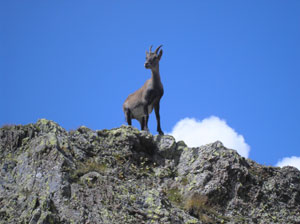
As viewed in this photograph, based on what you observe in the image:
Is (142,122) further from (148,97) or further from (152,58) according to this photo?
(152,58)

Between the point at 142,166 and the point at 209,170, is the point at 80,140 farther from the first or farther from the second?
the point at 209,170

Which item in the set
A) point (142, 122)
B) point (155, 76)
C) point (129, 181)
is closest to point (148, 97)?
point (155, 76)

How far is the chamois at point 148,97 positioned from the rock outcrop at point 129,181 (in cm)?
197

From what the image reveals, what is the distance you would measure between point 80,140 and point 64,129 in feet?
2.73

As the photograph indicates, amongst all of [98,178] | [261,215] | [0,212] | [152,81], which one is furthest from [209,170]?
[0,212]

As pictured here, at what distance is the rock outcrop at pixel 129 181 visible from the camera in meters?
10.2

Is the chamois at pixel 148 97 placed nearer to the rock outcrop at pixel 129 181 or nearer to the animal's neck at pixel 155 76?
the animal's neck at pixel 155 76

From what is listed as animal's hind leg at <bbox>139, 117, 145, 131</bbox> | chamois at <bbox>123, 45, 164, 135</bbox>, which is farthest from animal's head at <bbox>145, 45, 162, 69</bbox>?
animal's hind leg at <bbox>139, 117, 145, 131</bbox>

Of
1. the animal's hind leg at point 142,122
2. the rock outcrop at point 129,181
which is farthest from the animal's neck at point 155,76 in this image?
the rock outcrop at point 129,181

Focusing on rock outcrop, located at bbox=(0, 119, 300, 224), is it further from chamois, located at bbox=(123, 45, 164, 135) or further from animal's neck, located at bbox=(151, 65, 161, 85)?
animal's neck, located at bbox=(151, 65, 161, 85)

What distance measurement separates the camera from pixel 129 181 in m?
12.1

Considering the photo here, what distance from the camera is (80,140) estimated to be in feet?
44.0

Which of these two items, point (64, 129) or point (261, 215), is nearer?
point (261, 215)

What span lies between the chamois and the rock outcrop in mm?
1974
